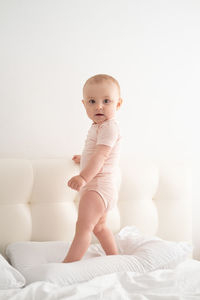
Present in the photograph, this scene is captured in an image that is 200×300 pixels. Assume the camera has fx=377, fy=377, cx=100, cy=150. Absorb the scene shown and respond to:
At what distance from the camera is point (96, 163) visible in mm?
1537

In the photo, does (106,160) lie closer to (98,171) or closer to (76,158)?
(98,171)

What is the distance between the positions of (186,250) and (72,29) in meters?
1.28

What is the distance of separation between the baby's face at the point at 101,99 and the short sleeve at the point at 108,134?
0.21 ft

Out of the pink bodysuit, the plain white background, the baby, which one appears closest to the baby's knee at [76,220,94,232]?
the baby

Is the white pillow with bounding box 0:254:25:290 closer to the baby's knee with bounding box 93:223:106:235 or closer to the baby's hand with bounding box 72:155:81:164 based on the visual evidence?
the baby's knee with bounding box 93:223:106:235

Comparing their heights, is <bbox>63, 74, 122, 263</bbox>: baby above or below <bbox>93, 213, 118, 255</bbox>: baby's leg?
above

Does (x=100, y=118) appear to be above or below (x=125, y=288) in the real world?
above

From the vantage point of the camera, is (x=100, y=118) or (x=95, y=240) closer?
(x=100, y=118)

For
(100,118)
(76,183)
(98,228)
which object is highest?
(100,118)

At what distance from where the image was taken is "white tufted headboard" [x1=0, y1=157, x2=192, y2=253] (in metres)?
1.71

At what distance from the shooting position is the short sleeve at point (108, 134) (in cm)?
159

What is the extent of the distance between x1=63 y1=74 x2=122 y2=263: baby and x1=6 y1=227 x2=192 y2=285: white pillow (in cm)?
8

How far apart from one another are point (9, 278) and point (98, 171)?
0.53 metres

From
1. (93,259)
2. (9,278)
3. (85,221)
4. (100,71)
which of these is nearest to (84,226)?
(85,221)
